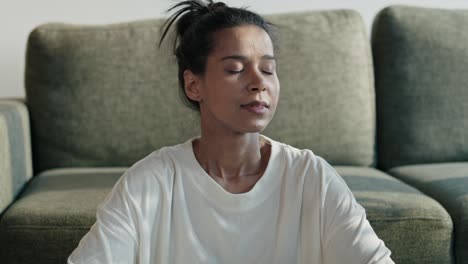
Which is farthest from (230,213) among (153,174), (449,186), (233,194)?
(449,186)

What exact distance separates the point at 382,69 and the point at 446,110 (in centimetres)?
25

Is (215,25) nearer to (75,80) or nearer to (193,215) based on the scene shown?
A: (193,215)

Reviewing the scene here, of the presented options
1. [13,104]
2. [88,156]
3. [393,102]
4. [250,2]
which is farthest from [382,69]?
[13,104]

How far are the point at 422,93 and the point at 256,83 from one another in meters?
1.17

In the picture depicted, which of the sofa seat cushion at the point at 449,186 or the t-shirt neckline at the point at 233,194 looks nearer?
the t-shirt neckline at the point at 233,194

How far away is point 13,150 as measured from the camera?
2.17 metres

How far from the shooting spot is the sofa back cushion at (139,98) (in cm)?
241

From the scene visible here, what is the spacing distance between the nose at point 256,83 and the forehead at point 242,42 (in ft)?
0.16

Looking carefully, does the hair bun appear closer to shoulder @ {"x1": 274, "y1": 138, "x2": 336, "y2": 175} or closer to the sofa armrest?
shoulder @ {"x1": 274, "y1": 138, "x2": 336, "y2": 175}

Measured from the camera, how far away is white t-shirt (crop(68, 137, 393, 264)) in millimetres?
1500

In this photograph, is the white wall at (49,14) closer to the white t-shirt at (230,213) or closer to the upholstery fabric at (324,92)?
the upholstery fabric at (324,92)

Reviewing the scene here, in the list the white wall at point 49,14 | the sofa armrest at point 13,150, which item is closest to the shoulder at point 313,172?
the sofa armrest at point 13,150

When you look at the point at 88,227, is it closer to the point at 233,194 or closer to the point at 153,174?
the point at 153,174

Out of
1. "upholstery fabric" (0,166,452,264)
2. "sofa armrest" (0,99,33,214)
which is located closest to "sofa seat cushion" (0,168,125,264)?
"upholstery fabric" (0,166,452,264)
